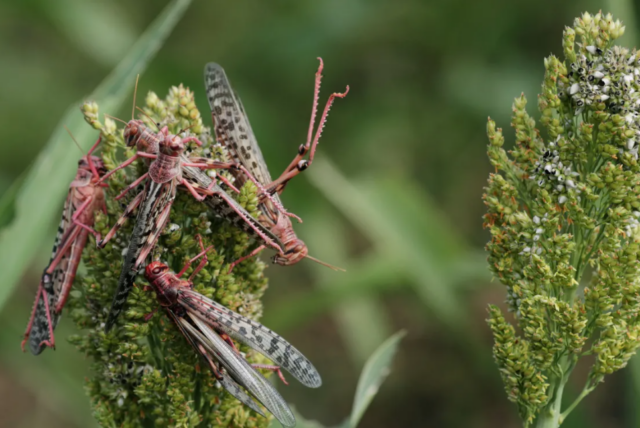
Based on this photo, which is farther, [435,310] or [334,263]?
[334,263]

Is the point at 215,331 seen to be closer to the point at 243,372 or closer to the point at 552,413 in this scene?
the point at 243,372

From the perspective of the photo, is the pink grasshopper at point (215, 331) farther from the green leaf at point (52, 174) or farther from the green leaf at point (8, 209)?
the green leaf at point (8, 209)

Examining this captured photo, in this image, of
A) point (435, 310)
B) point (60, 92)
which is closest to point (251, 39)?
point (60, 92)

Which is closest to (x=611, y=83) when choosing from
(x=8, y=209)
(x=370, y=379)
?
(x=370, y=379)

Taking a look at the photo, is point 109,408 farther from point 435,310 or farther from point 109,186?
point 435,310

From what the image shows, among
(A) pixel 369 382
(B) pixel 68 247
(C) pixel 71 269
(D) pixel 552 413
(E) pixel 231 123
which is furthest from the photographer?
(E) pixel 231 123

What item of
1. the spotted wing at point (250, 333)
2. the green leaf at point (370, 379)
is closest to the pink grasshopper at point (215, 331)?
the spotted wing at point (250, 333)
